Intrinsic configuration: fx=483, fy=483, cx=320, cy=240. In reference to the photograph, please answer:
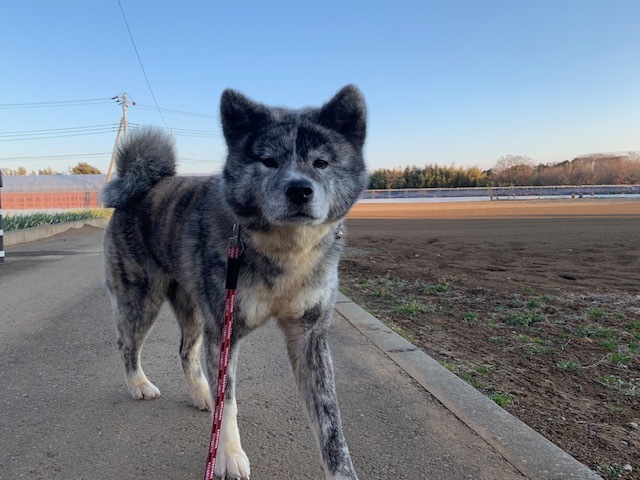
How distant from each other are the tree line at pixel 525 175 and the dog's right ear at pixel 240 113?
7700 centimetres

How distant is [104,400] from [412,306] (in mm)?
4042

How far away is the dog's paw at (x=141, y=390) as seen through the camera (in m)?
3.71

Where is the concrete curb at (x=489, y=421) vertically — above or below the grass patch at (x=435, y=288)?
above

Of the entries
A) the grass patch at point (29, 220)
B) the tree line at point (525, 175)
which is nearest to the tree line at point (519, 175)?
the tree line at point (525, 175)

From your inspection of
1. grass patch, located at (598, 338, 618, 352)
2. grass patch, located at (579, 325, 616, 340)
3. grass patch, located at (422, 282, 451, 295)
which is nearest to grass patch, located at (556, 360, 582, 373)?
grass patch, located at (598, 338, 618, 352)

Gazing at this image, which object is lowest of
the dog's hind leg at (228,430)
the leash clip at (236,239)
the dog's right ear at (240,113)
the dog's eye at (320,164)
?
the dog's hind leg at (228,430)

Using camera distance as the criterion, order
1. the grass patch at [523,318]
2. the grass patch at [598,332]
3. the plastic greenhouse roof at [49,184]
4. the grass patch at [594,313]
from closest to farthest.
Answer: the grass patch at [598,332] < the grass patch at [523,318] < the grass patch at [594,313] < the plastic greenhouse roof at [49,184]

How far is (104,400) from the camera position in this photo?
146 inches

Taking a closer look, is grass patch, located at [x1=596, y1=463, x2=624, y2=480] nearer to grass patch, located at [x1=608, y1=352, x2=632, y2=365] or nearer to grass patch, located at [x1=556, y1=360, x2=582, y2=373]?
grass patch, located at [x1=556, y1=360, x2=582, y2=373]

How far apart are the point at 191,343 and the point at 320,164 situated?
189cm

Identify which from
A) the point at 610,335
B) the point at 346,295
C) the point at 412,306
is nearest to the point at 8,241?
the point at 346,295

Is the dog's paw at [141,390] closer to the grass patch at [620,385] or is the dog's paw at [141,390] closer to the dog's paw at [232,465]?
the dog's paw at [232,465]

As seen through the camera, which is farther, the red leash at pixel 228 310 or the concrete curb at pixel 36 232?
the concrete curb at pixel 36 232

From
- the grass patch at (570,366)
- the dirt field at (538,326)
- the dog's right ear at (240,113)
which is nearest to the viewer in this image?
the dog's right ear at (240,113)
